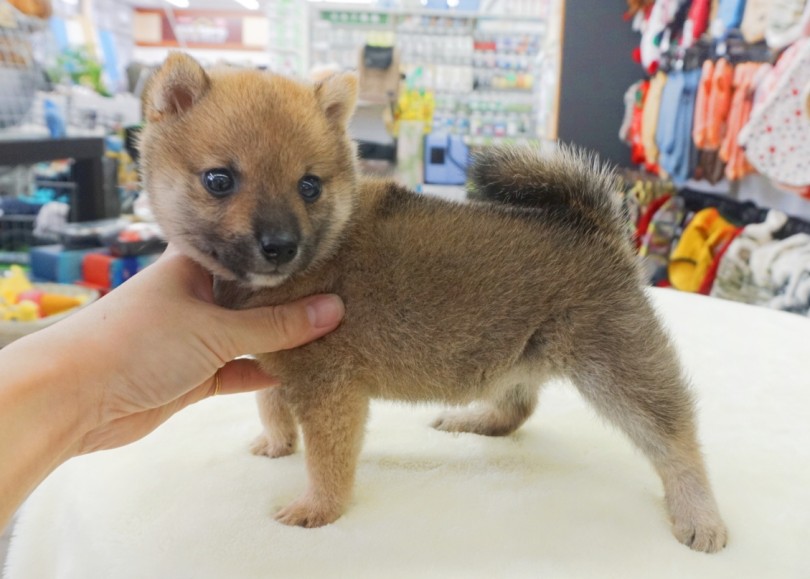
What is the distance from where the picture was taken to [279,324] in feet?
3.89

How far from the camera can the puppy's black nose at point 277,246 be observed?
106 centimetres

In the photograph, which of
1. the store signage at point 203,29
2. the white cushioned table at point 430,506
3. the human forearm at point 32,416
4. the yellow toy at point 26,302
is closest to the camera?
the human forearm at point 32,416

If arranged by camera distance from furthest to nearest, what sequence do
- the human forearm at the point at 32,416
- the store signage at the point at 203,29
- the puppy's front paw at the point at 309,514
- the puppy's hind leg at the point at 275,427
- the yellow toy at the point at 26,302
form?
the store signage at the point at 203,29 < the yellow toy at the point at 26,302 < the puppy's hind leg at the point at 275,427 < the puppy's front paw at the point at 309,514 < the human forearm at the point at 32,416

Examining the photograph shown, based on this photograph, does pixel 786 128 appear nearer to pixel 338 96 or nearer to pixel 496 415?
pixel 496 415

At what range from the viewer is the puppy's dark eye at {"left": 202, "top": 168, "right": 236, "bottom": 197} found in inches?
43.9

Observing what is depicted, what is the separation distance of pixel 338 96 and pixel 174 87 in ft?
1.06

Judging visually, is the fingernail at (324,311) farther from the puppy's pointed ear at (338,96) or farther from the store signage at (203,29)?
the store signage at (203,29)

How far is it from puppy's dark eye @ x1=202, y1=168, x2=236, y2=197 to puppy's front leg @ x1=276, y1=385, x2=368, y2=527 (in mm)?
430

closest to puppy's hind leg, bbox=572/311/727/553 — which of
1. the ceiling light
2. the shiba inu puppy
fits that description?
the shiba inu puppy

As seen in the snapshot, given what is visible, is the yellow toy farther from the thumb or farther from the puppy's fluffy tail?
the puppy's fluffy tail

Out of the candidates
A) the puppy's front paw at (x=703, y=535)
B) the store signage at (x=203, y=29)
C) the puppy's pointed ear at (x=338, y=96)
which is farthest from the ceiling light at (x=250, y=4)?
the puppy's front paw at (x=703, y=535)

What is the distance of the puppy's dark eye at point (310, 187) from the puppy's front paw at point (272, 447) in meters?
0.63

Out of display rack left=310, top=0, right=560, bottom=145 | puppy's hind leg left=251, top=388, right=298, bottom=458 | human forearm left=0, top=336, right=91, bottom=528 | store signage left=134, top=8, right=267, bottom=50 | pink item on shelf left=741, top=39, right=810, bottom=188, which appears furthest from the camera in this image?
store signage left=134, top=8, right=267, bottom=50

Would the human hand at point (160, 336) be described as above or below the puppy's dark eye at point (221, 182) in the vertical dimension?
below
